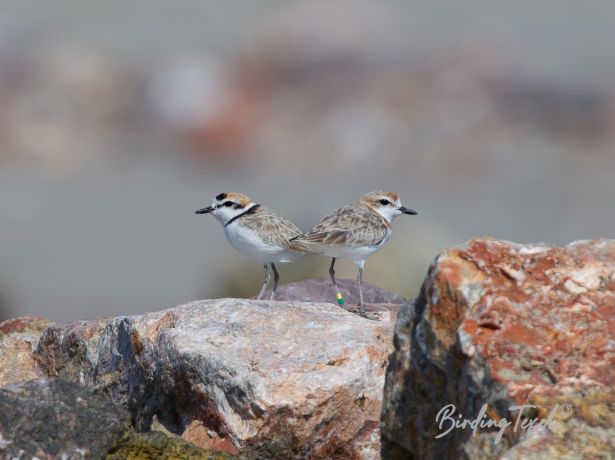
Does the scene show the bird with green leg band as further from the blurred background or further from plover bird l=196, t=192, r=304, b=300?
the blurred background

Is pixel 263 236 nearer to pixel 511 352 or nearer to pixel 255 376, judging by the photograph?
pixel 255 376

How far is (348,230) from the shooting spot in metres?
10.8

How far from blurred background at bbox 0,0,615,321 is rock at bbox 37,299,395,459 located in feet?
25.5

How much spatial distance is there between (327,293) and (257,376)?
149 inches

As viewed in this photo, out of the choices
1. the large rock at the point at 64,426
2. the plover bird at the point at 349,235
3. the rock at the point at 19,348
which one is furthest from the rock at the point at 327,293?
the large rock at the point at 64,426

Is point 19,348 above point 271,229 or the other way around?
the other way around

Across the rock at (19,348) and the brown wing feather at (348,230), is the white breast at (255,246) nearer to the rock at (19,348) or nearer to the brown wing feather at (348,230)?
the brown wing feather at (348,230)

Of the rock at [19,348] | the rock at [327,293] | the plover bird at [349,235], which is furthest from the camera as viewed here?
the plover bird at [349,235]

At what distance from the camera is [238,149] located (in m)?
29.3

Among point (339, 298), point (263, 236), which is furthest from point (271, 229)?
point (339, 298)

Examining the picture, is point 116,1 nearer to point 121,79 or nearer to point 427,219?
point 121,79

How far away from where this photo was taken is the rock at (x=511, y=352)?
5098 millimetres

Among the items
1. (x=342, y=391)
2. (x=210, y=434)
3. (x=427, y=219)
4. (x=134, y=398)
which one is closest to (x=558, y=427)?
(x=342, y=391)

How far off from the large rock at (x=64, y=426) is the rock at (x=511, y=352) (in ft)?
4.14
